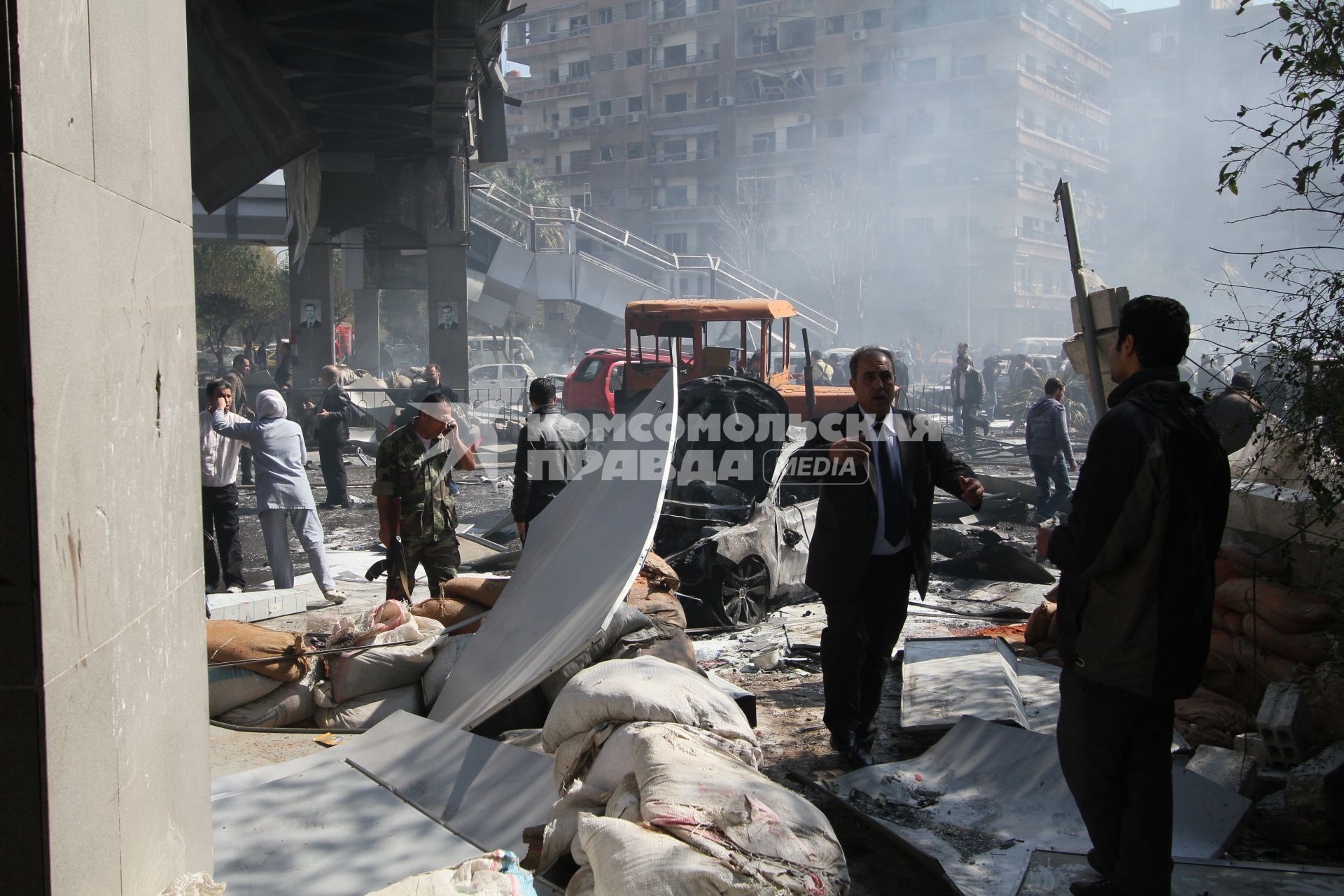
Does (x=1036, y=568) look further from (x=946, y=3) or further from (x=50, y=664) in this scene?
(x=946, y=3)

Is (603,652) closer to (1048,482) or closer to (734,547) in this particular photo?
(734,547)

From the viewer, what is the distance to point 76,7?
1819 mm

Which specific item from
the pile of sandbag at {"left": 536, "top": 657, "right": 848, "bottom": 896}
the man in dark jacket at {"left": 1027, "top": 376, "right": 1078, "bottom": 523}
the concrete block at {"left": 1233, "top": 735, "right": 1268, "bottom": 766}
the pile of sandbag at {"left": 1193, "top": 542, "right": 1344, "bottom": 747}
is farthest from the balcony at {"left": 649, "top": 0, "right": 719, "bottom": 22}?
the pile of sandbag at {"left": 536, "top": 657, "right": 848, "bottom": 896}

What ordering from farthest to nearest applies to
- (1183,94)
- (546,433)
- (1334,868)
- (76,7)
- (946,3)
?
(1183,94), (946,3), (546,433), (1334,868), (76,7)

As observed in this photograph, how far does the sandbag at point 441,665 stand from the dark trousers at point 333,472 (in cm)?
878

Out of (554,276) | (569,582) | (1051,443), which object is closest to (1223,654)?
(569,582)

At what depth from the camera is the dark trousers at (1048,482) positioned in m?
11.1

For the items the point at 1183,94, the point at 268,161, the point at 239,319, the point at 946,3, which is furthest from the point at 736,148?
the point at 268,161

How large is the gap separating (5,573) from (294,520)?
20.3ft

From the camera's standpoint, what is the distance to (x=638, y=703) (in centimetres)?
305

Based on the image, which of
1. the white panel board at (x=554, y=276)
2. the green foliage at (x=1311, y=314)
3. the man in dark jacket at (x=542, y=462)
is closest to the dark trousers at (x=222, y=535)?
the man in dark jacket at (x=542, y=462)

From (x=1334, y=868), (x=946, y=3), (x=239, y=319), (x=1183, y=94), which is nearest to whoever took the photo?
(x=1334, y=868)

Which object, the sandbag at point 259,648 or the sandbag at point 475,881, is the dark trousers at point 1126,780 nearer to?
the sandbag at point 475,881

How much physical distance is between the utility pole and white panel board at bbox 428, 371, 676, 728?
205 cm
